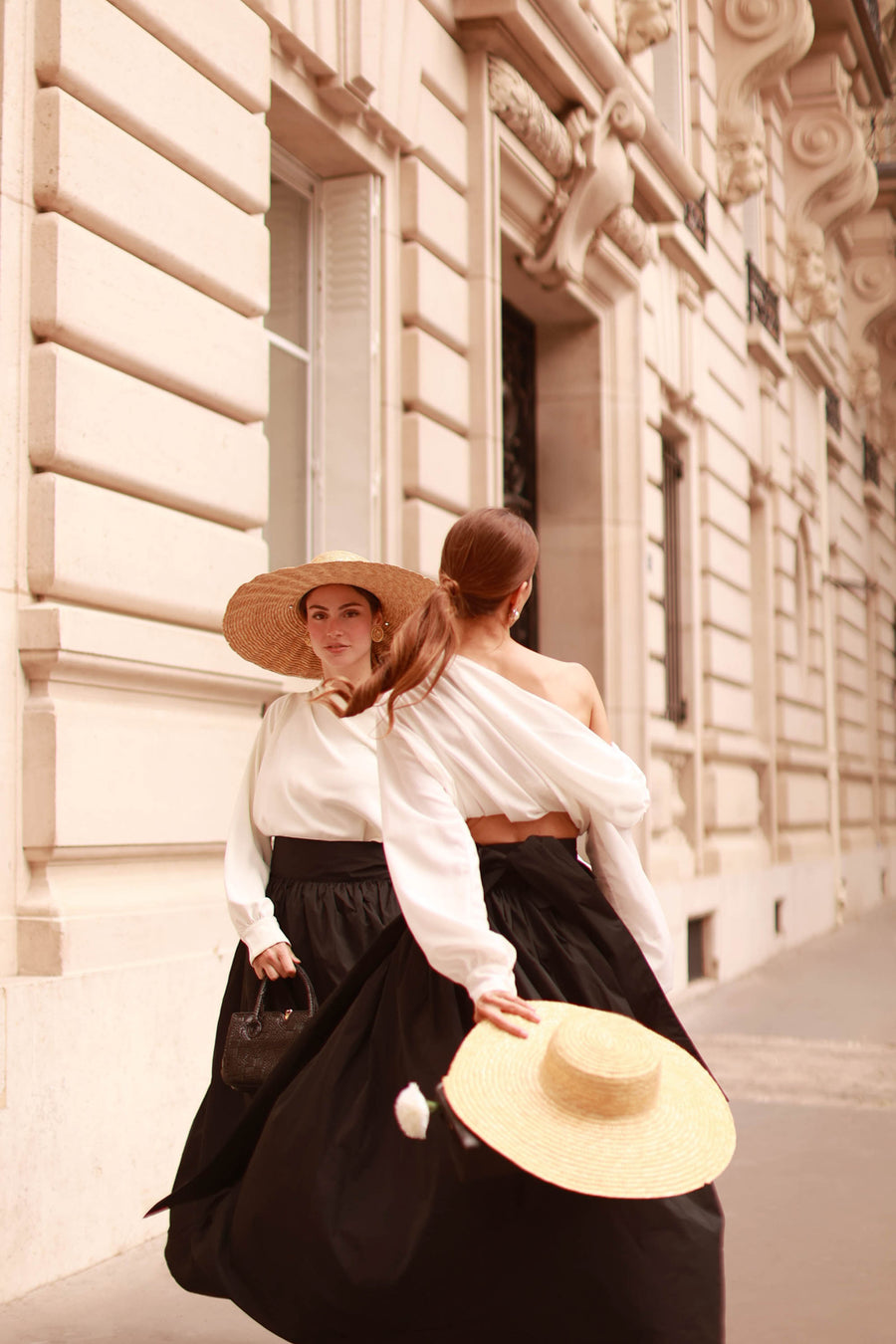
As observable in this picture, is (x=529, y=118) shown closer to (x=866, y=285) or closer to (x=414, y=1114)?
(x=414, y=1114)

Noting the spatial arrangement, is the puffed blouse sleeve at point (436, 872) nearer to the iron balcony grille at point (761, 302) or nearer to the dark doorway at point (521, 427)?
the dark doorway at point (521, 427)

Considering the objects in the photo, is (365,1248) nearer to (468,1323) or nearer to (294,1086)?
(468,1323)

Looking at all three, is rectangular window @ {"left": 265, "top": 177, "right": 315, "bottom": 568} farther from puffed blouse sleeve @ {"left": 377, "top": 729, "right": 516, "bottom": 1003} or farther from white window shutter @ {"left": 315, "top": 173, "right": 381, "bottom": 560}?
puffed blouse sleeve @ {"left": 377, "top": 729, "right": 516, "bottom": 1003}

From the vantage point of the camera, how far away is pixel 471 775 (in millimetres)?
2738

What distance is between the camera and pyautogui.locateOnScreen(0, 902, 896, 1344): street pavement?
12.6 feet

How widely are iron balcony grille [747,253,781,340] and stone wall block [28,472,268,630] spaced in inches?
379

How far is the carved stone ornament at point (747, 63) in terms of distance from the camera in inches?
513

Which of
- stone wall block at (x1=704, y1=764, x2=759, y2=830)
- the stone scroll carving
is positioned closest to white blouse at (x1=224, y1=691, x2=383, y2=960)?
the stone scroll carving

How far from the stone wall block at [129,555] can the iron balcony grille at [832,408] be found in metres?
14.1

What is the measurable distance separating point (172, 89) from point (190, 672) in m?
1.92

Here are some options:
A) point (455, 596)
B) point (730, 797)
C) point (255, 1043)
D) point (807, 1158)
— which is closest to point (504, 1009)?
point (455, 596)

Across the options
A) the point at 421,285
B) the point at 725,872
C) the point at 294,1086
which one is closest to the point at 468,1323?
the point at 294,1086

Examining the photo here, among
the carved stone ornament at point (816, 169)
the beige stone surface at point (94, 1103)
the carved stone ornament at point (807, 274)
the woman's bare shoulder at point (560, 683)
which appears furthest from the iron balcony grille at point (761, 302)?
the woman's bare shoulder at point (560, 683)

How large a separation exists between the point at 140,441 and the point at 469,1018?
2784 mm
